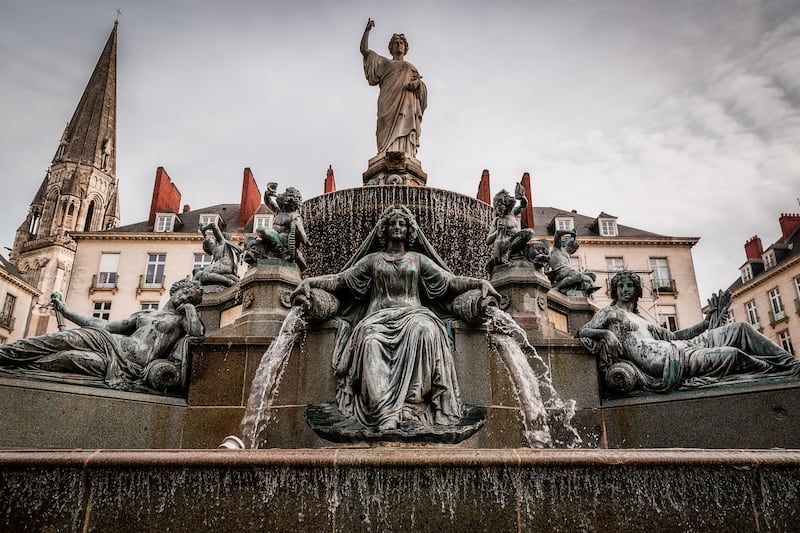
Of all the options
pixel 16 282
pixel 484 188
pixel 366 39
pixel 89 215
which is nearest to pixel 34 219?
pixel 89 215

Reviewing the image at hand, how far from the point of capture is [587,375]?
7.33m

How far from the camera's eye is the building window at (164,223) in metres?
41.2

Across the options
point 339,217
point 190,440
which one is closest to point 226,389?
point 190,440

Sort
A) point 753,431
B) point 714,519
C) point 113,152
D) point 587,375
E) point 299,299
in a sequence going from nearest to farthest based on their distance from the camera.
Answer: point 714,519 → point 753,431 → point 299,299 → point 587,375 → point 113,152

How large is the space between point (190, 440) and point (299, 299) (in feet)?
6.79

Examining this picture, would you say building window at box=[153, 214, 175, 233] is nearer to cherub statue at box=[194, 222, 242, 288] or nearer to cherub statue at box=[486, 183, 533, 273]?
cherub statue at box=[194, 222, 242, 288]

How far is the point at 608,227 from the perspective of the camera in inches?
1647

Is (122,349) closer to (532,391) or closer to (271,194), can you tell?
(271,194)

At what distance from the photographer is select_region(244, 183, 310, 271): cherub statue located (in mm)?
8539

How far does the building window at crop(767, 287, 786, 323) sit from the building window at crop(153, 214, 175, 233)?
4176cm

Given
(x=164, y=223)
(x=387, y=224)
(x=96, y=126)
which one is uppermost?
(x=96, y=126)

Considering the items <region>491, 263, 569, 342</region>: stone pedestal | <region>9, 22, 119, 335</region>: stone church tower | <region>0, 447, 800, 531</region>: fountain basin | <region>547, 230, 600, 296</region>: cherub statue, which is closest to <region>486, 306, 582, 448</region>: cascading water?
<region>491, 263, 569, 342</region>: stone pedestal

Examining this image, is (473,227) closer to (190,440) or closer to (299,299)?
(299,299)

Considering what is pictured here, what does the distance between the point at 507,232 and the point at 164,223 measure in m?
37.2
